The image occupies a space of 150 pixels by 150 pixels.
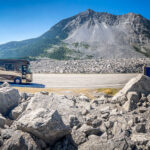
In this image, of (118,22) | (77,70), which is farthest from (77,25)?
(77,70)

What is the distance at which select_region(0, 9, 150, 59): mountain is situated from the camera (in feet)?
364

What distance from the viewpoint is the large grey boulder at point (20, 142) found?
192 inches

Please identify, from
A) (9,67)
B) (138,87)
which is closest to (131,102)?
(138,87)

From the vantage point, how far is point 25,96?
10750 millimetres

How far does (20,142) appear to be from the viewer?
5.01m

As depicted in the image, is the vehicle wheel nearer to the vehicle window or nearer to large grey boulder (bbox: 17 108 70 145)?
the vehicle window

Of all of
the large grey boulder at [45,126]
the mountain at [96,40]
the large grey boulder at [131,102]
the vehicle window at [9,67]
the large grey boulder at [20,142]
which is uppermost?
the mountain at [96,40]

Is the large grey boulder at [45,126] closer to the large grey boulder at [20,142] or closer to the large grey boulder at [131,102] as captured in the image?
the large grey boulder at [20,142]

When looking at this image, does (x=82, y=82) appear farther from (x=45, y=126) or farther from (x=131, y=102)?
(x=45, y=126)

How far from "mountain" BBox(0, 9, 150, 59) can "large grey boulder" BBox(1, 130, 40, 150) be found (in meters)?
97.4

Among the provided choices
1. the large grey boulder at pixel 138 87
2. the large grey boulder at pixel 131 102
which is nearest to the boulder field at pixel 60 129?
the large grey boulder at pixel 131 102

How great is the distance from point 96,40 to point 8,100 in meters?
129

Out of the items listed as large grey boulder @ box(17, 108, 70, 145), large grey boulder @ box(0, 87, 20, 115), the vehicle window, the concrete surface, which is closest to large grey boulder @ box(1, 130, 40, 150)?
large grey boulder @ box(17, 108, 70, 145)

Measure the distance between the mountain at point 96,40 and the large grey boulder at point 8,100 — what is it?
3694 inches
